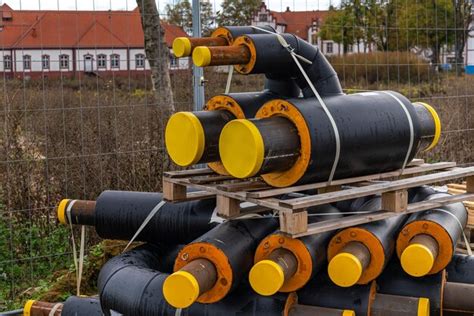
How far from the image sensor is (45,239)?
6.70 m

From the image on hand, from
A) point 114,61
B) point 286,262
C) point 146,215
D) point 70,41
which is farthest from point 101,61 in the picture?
point 286,262

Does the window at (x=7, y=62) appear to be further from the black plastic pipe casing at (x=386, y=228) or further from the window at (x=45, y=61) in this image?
the black plastic pipe casing at (x=386, y=228)

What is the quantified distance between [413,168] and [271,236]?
1.25 m

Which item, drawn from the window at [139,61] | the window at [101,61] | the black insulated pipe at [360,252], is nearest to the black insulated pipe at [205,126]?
the black insulated pipe at [360,252]

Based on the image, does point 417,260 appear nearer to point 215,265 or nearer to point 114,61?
point 215,265

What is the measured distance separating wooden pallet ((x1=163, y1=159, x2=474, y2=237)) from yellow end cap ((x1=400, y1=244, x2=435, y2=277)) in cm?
26

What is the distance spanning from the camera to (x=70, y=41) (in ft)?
22.6

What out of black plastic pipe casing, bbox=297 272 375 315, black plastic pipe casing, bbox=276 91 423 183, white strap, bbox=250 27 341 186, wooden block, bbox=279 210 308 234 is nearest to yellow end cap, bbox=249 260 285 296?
wooden block, bbox=279 210 308 234

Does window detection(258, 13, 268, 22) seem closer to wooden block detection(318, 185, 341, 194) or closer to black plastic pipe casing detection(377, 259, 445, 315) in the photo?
wooden block detection(318, 185, 341, 194)

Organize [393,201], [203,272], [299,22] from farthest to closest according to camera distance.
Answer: [299,22] → [393,201] → [203,272]

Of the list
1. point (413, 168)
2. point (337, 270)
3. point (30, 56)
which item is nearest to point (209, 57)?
point (337, 270)

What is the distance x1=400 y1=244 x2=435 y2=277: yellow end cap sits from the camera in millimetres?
3674

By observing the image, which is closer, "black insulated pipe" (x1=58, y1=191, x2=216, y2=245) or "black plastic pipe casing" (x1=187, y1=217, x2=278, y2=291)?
"black plastic pipe casing" (x1=187, y1=217, x2=278, y2=291)

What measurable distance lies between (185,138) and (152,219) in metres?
0.81
